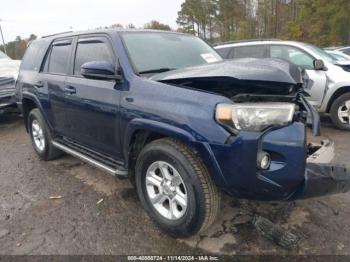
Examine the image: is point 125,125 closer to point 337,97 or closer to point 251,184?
point 251,184

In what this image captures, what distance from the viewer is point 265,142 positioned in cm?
227

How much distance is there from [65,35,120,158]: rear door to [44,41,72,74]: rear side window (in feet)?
0.78

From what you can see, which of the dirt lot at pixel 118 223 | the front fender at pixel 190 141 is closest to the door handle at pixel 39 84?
the dirt lot at pixel 118 223

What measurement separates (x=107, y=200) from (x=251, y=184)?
6.05ft

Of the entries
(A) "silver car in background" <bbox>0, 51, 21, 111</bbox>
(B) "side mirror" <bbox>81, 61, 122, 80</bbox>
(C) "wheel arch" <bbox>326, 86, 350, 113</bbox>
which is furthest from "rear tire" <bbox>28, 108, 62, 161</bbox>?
(C) "wheel arch" <bbox>326, 86, 350, 113</bbox>

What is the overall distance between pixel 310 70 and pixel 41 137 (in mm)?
4840

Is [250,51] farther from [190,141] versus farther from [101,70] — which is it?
[190,141]

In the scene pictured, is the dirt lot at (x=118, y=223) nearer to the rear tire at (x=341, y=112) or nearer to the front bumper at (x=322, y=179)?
the front bumper at (x=322, y=179)

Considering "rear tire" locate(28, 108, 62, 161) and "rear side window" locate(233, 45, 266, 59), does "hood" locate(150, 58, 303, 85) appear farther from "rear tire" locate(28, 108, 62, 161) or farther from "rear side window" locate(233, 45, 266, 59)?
"rear side window" locate(233, 45, 266, 59)

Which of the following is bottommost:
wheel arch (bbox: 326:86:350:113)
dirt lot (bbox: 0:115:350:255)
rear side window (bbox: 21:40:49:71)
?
dirt lot (bbox: 0:115:350:255)

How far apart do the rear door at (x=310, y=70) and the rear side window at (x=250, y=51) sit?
1.02 ft

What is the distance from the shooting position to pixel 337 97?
5.86 meters

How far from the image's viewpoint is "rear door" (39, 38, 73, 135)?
4.02 metres

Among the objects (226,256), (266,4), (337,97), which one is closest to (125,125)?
(226,256)
